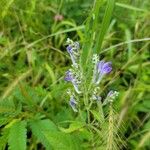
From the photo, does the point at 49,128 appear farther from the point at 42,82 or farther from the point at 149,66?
the point at 149,66

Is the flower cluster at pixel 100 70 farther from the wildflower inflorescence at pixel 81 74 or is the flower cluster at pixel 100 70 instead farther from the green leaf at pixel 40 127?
the green leaf at pixel 40 127

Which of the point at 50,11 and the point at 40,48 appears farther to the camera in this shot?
the point at 50,11

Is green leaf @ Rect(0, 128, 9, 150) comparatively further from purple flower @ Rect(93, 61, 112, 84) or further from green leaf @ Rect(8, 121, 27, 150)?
purple flower @ Rect(93, 61, 112, 84)

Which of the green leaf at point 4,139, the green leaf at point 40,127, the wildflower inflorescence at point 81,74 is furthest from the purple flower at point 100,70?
the green leaf at point 4,139

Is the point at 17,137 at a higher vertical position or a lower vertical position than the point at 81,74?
lower

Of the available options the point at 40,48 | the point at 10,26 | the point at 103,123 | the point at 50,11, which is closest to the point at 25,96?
the point at 103,123

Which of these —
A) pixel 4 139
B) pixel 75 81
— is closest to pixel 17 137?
pixel 4 139

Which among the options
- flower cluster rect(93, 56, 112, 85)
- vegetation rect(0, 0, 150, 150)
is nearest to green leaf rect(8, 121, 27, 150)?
vegetation rect(0, 0, 150, 150)

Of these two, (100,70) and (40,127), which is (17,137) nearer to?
(40,127)
